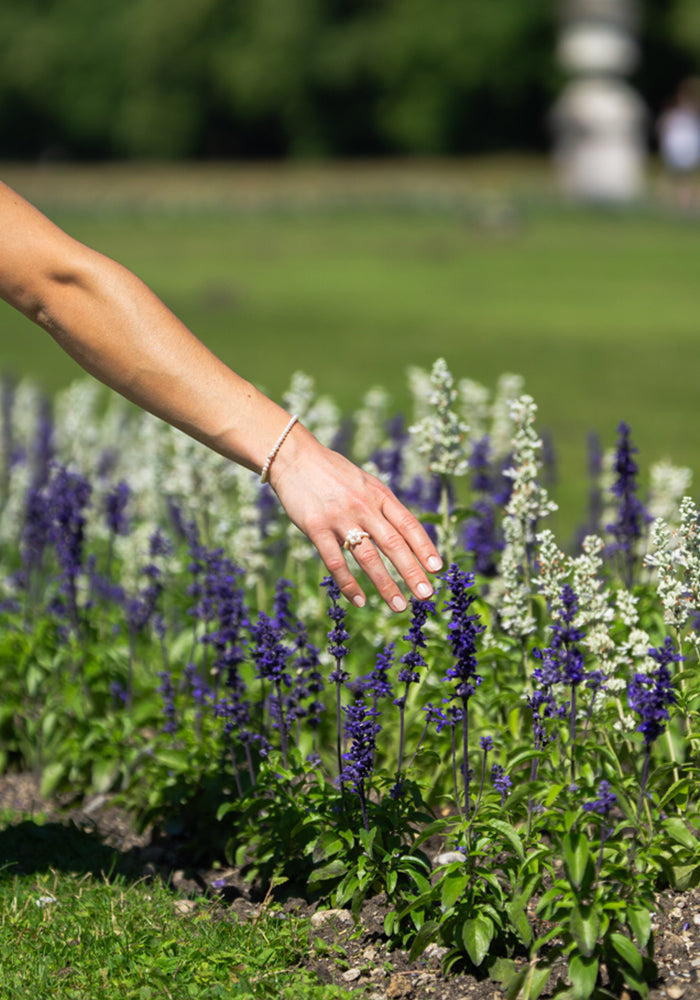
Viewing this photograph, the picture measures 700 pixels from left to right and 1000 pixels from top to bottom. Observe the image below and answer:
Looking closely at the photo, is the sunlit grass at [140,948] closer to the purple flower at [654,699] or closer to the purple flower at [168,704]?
the purple flower at [168,704]

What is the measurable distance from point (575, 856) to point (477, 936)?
41 cm

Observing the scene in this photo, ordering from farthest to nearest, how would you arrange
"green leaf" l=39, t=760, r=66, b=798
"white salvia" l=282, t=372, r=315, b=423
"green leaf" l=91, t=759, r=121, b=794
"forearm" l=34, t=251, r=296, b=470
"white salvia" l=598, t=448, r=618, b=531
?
1. "white salvia" l=598, t=448, r=618, b=531
2. "white salvia" l=282, t=372, r=315, b=423
3. "green leaf" l=39, t=760, r=66, b=798
4. "green leaf" l=91, t=759, r=121, b=794
5. "forearm" l=34, t=251, r=296, b=470

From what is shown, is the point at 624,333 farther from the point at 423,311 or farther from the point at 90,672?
the point at 90,672

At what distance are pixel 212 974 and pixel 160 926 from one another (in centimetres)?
30

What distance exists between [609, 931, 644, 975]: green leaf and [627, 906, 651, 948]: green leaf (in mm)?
23

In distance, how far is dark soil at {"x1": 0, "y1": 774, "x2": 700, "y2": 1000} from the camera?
3.26 m

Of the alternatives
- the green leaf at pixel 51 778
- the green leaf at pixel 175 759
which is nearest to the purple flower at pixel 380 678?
the green leaf at pixel 175 759

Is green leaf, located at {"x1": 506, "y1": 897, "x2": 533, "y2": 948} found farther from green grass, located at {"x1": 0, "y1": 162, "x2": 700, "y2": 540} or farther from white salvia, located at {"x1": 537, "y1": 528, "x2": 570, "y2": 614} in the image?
green grass, located at {"x1": 0, "y1": 162, "x2": 700, "y2": 540}

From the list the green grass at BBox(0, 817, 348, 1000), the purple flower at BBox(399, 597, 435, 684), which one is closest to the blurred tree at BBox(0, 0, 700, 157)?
the purple flower at BBox(399, 597, 435, 684)

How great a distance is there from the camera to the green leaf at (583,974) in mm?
2908

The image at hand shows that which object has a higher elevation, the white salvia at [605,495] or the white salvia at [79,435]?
the white salvia at [79,435]

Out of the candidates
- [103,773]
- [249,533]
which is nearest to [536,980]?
[103,773]

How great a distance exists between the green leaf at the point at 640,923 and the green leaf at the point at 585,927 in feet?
0.25

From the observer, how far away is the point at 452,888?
10.4ft
